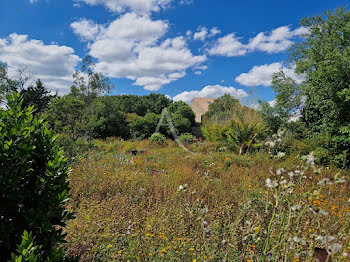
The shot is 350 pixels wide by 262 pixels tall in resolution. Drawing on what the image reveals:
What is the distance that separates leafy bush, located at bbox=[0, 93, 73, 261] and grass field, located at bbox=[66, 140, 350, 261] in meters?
0.86

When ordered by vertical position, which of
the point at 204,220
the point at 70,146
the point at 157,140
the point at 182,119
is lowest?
the point at 204,220

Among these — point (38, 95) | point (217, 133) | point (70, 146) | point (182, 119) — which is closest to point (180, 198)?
point (70, 146)

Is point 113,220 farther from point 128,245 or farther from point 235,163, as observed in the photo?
point 235,163

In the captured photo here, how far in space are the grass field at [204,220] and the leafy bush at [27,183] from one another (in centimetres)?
86

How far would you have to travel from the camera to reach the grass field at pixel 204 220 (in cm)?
129

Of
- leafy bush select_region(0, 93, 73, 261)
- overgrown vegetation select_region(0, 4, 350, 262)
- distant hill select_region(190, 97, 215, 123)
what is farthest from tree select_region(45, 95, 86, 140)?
distant hill select_region(190, 97, 215, 123)

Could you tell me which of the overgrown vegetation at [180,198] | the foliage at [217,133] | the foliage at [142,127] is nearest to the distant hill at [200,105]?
the foliage at [142,127]

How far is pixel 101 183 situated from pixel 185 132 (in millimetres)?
13674

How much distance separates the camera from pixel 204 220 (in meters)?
2.52

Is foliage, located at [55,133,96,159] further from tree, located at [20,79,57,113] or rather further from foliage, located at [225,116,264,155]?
tree, located at [20,79,57,113]

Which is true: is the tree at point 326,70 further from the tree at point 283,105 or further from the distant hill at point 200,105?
the distant hill at point 200,105

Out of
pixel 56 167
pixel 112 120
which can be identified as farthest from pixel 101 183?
pixel 112 120

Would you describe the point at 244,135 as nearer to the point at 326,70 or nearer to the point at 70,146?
the point at 326,70

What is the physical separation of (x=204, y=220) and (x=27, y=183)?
75.6 inches
